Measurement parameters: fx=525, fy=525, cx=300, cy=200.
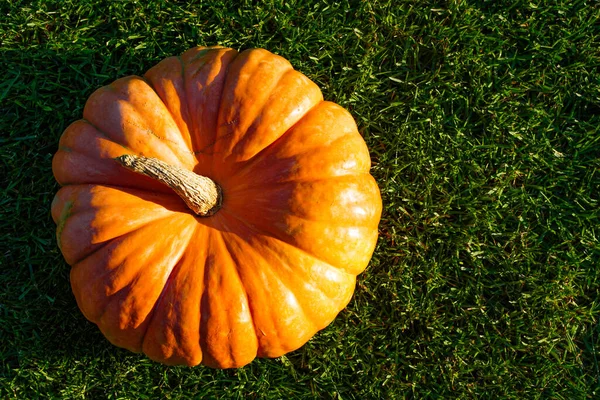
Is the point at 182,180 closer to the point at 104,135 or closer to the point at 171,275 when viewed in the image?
the point at 171,275

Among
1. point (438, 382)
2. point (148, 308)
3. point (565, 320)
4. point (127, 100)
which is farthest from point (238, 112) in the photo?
point (565, 320)

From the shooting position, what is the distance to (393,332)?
3945 mm

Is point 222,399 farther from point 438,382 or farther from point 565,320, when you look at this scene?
point 565,320

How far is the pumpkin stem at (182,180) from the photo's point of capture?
2.62m

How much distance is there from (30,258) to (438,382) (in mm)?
3231

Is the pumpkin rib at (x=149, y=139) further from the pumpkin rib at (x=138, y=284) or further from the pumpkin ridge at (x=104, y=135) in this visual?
the pumpkin rib at (x=138, y=284)

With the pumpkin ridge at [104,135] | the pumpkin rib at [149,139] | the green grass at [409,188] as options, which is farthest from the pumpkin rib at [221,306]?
the green grass at [409,188]

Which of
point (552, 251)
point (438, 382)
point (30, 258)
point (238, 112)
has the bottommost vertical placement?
point (438, 382)

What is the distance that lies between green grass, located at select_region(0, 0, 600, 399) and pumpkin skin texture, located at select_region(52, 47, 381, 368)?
3.39 feet

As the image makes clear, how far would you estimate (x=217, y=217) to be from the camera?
2.90 meters

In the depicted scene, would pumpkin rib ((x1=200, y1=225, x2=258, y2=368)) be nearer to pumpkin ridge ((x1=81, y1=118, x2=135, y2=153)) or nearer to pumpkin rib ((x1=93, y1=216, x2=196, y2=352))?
pumpkin rib ((x1=93, y1=216, x2=196, y2=352))

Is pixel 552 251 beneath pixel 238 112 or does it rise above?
beneath

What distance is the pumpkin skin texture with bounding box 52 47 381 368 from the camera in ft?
9.25

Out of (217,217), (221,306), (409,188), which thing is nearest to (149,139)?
(217,217)
